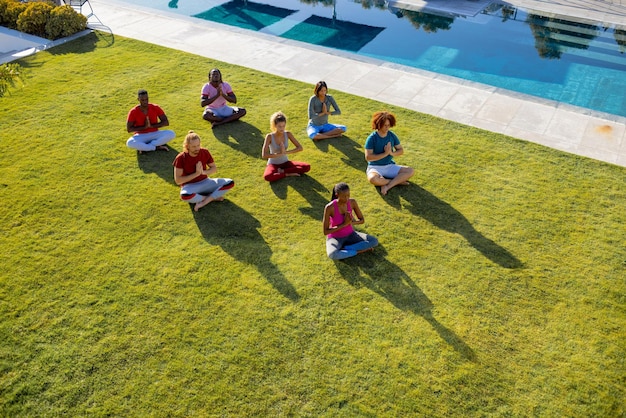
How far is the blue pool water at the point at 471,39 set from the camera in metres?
15.6

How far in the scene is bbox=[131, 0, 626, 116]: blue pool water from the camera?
51.1 ft

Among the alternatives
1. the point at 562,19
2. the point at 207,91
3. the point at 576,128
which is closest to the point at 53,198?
the point at 207,91

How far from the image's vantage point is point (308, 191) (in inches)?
387

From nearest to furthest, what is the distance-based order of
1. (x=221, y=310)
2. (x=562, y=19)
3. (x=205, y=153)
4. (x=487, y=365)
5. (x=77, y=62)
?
Result: (x=487, y=365), (x=221, y=310), (x=205, y=153), (x=77, y=62), (x=562, y=19)

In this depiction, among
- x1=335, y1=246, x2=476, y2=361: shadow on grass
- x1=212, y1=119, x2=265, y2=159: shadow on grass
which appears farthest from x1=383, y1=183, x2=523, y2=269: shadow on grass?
x1=212, y1=119, x2=265, y2=159: shadow on grass

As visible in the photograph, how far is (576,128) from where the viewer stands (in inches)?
467

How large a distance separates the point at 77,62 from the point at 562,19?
16831 mm

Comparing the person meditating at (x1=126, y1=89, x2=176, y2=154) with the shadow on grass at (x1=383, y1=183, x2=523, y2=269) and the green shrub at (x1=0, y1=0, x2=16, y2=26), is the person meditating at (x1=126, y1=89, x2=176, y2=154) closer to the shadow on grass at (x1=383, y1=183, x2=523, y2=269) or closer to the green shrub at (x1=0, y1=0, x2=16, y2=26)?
the shadow on grass at (x1=383, y1=183, x2=523, y2=269)

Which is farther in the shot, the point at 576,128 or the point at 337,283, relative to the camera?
the point at 576,128

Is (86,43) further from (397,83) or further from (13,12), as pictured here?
(397,83)

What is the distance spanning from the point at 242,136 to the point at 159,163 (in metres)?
1.95

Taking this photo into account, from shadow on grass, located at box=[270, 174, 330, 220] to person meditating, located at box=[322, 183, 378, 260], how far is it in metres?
1.02

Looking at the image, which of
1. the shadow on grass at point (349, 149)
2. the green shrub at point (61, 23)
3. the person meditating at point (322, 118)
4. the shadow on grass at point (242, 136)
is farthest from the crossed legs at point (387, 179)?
the green shrub at point (61, 23)

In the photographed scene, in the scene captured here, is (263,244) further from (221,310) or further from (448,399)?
(448,399)
